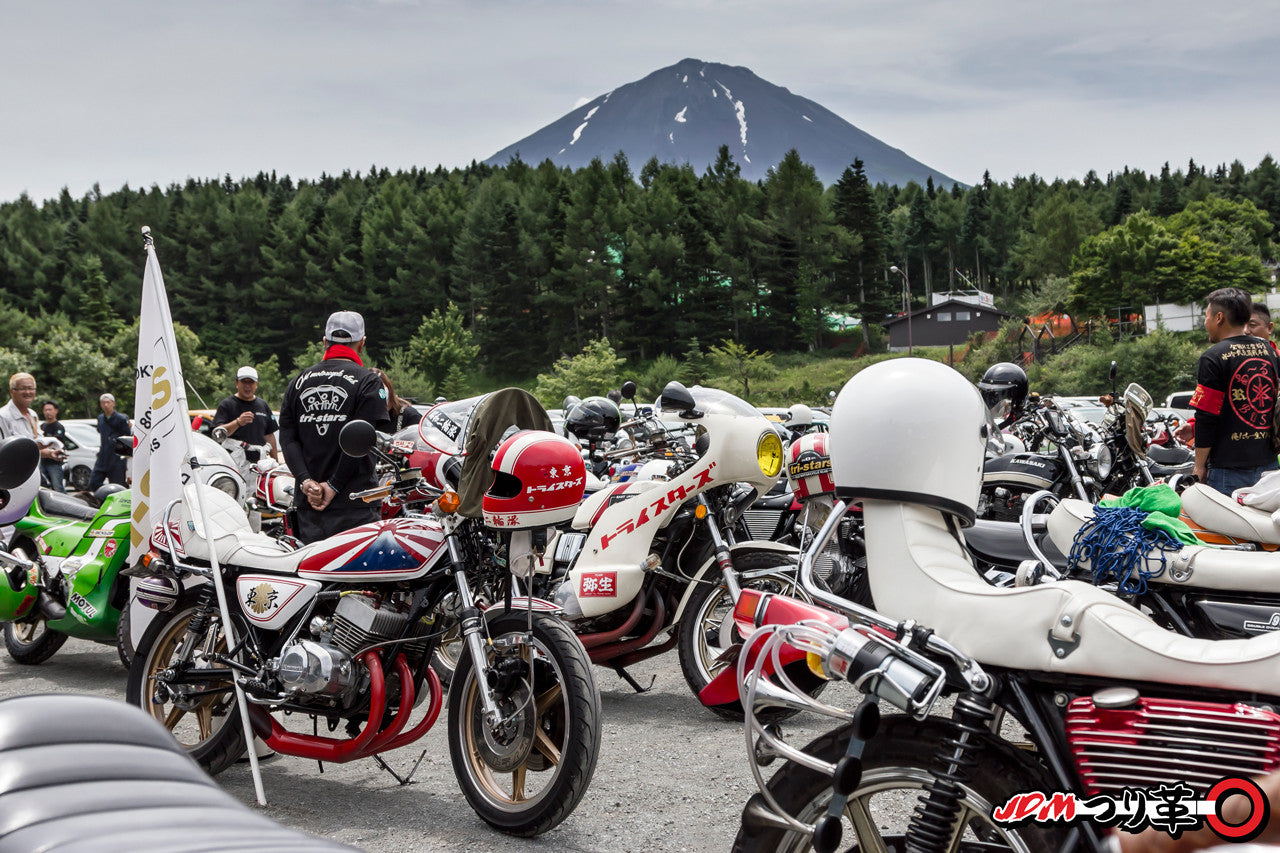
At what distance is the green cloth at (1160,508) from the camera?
157 inches

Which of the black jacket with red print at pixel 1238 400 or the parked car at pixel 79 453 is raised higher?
the black jacket with red print at pixel 1238 400

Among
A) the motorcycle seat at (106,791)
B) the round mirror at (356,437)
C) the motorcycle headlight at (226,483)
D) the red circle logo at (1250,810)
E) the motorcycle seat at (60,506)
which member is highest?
the round mirror at (356,437)

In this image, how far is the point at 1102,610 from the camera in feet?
7.17

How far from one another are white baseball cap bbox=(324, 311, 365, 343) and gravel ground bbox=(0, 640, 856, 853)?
6.28 feet

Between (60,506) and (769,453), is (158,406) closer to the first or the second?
(769,453)

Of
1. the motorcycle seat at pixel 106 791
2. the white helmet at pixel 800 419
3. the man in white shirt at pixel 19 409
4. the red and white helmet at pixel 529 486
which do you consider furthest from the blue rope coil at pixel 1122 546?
the man in white shirt at pixel 19 409

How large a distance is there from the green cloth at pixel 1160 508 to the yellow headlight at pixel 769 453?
160cm

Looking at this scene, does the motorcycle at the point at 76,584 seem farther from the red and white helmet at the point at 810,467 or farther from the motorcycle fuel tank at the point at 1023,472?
the motorcycle fuel tank at the point at 1023,472

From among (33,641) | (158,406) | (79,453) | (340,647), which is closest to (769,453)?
(340,647)

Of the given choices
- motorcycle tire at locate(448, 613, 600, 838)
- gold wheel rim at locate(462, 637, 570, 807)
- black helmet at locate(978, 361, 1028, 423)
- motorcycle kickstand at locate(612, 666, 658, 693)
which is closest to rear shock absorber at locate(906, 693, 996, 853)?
motorcycle tire at locate(448, 613, 600, 838)

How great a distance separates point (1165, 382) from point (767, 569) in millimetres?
53549

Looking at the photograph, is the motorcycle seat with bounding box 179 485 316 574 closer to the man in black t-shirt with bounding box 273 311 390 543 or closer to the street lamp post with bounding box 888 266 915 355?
the man in black t-shirt with bounding box 273 311 390 543

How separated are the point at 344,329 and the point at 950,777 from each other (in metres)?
4.27

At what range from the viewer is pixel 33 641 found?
22.7 ft
